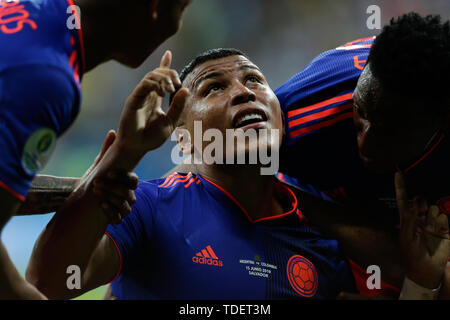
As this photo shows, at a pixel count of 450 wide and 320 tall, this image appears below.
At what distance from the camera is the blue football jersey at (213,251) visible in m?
2.09

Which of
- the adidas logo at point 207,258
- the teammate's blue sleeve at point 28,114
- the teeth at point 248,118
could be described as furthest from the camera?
the teeth at point 248,118

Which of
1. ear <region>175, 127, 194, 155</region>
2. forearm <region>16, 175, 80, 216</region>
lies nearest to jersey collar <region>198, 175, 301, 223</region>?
ear <region>175, 127, 194, 155</region>

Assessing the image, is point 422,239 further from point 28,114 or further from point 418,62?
point 28,114

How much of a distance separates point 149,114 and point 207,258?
70 cm

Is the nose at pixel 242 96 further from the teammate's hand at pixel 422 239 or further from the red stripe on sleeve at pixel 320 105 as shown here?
the teammate's hand at pixel 422 239

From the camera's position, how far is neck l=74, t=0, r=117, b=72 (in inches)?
54.8

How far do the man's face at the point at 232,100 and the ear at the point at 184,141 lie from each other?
5 cm

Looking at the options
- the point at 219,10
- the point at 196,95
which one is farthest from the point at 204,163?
the point at 219,10

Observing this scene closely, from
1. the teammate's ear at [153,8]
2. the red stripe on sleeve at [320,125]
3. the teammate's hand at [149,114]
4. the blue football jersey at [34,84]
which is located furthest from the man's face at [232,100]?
the blue football jersey at [34,84]

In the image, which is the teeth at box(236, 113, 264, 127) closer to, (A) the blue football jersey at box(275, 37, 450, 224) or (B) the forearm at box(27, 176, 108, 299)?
(A) the blue football jersey at box(275, 37, 450, 224)

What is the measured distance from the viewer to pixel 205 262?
2137mm

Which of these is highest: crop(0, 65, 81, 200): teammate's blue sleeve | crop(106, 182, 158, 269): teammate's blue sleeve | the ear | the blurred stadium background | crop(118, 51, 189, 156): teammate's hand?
crop(0, 65, 81, 200): teammate's blue sleeve

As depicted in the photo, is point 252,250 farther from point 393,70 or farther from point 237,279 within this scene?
point 393,70

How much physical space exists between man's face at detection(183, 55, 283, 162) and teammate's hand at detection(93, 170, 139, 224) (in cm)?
70
